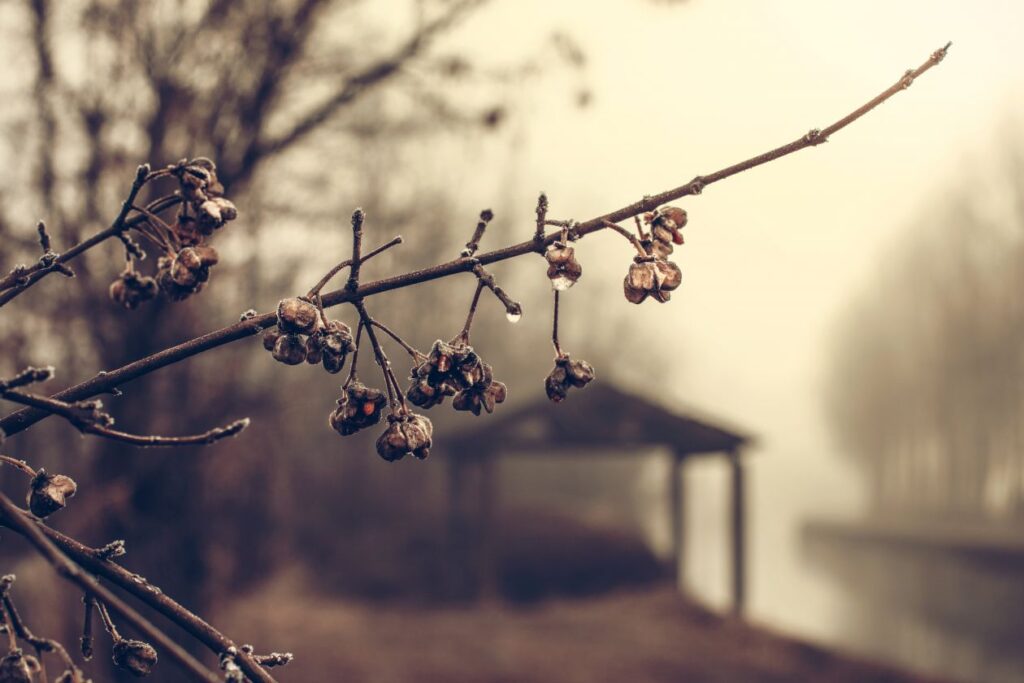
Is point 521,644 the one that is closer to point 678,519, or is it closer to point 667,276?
point 678,519

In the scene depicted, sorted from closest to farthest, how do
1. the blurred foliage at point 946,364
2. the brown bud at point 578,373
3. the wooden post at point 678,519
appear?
the brown bud at point 578,373 → the wooden post at point 678,519 → the blurred foliage at point 946,364

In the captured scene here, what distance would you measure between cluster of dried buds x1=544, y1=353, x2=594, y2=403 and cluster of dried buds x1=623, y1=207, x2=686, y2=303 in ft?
0.29

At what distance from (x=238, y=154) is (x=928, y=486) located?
33184 mm

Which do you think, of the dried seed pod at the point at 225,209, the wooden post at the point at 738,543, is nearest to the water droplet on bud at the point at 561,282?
the dried seed pod at the point at 225,209

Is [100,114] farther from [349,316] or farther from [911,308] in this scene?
[911,308]

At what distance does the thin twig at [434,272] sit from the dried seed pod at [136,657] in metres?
0.20

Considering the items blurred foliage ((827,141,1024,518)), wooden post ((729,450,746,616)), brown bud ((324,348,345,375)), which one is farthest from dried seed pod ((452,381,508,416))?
blurred foliage ((827,141,1024,518))

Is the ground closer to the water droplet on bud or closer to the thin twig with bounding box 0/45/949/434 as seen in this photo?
the thin twig with bounding box 0/45/949/434

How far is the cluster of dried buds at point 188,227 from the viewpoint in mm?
854

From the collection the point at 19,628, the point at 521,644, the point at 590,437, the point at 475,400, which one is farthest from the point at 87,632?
the point at 590,437

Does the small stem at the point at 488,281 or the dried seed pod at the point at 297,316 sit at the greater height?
the small stem at the point at 488,281

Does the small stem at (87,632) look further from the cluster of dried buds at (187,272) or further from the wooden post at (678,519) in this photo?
the wooden post at (678,519)

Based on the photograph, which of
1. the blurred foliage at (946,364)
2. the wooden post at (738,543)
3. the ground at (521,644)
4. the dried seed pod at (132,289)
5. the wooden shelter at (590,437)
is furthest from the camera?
the blurred foliage at (946,364)

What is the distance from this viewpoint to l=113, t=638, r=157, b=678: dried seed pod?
2.53ft
